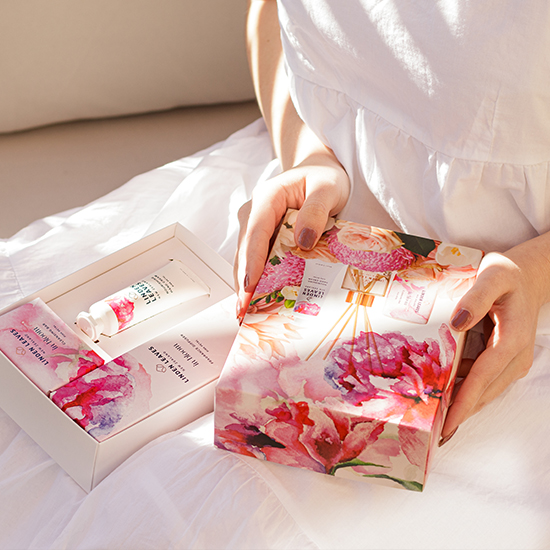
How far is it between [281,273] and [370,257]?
8cm

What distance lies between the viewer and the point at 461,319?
1.54 ft

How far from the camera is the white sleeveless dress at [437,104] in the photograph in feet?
1.72

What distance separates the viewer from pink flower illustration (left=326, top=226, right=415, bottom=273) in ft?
1.74

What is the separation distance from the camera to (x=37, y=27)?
960 millimetres

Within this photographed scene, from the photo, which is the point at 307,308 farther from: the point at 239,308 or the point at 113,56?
the point at 113,56

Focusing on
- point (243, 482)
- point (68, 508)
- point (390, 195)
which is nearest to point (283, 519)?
point (243, 482)

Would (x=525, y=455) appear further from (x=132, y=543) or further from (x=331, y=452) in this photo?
(x=132, y=543)

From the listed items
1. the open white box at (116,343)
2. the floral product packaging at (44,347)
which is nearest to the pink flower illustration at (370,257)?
the open white box at (116,343)

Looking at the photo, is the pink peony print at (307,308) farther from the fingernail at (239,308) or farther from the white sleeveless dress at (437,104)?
the white sleeveless dress at (437,104)

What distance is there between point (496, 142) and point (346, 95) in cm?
18

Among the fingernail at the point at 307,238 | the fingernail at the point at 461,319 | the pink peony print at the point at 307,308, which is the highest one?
the fingernail at the point at 307,238

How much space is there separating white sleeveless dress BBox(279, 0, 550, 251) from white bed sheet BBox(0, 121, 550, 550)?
0.50 ft

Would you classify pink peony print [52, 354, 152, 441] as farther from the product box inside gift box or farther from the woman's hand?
the woman's hand

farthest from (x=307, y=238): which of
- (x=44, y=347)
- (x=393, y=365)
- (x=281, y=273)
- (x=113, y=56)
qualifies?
(x=113, y=56)
